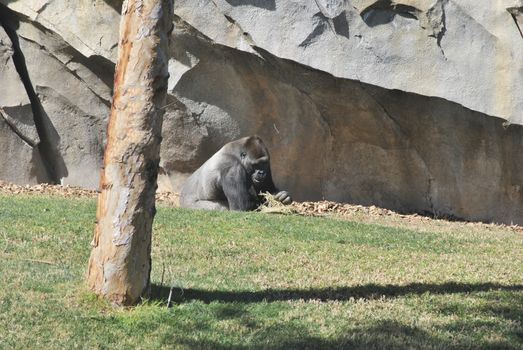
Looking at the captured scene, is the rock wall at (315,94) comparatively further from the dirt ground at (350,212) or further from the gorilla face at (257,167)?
the gorilla face at (257,167)

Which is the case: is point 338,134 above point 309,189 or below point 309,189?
above

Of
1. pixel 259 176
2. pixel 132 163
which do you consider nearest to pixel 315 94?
pixel 259 176

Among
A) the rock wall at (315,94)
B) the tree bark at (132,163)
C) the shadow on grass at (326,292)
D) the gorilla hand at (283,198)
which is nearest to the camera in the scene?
the tree bark at (132,163)

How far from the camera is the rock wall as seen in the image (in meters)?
14.0

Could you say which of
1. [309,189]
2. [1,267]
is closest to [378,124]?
[309,189]

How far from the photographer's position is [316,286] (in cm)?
728

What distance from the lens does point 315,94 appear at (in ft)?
48.7

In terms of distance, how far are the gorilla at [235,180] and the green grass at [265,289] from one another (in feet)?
9.51

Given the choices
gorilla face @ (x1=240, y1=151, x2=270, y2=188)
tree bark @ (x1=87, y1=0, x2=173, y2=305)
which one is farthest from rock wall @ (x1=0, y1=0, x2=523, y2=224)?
tree bark @ (x1=87, y1=0, x2=173, y2=305)

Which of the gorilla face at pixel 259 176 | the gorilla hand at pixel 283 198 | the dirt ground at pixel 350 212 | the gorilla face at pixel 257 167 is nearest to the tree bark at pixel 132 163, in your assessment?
the dirt ground at pixel 350 212

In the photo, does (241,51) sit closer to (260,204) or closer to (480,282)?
(260,204)

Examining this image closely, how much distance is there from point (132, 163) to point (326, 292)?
6.75 feet

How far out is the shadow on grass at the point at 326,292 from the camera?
6.59 metres

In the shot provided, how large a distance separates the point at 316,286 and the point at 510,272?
2346 mm
